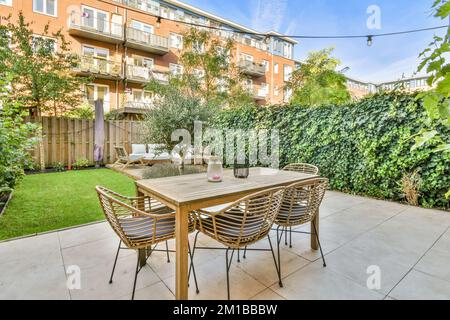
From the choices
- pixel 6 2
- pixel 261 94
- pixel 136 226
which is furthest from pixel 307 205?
pixel 261 94

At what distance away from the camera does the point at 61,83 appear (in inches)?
277

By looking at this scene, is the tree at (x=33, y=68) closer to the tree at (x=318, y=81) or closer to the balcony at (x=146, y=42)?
the balcony at (x=146, y=42)

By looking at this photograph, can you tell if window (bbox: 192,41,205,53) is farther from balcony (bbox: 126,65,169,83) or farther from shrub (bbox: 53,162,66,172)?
shrub (bbox: 53,162,66,172)

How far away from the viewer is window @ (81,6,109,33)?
11.5m

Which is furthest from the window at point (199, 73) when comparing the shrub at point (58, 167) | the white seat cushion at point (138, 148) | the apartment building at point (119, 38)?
the shrub at point (58, 167)

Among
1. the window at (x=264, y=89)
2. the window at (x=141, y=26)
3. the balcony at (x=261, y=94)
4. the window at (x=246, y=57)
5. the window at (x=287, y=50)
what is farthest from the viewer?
the window at (x=287, y=50)

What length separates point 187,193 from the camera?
184cm

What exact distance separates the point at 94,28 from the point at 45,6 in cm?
227

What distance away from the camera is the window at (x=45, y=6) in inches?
430

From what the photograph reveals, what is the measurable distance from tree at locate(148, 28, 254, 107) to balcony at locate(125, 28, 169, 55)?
4.57 m

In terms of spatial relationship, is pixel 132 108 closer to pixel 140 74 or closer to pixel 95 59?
pixel 140 74

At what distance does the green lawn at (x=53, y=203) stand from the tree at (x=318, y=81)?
864cm
